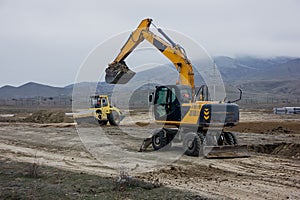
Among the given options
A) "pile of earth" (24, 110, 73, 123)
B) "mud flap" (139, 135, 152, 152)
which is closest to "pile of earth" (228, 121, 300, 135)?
"mud flap" (139, 135, 152, 152)

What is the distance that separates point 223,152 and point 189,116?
170 centimetres

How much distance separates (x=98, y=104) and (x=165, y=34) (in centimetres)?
1276

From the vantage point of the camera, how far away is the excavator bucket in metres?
18.3

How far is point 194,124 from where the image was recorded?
13023 millimetres

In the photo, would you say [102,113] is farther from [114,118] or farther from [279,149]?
[279,149]

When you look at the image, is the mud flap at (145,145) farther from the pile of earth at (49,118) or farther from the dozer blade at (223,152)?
the pile of earth at (49,118)

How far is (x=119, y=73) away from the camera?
1831cm

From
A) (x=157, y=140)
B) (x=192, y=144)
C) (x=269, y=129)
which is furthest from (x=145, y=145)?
(x=269, y=129)

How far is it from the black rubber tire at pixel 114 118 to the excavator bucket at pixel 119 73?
Result: 894cm

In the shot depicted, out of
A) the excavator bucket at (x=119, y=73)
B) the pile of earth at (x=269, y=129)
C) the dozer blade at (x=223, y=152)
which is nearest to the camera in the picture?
the dozer blade at (x=223, y=152)

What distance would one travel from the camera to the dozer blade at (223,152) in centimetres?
1272

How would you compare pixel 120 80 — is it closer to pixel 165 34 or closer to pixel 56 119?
pixel 165 34

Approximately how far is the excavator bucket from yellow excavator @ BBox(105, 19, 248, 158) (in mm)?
2852

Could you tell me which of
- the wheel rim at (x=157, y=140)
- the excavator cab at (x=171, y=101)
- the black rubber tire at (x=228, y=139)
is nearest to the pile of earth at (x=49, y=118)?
the wheel rim at (x=157, y=140)
